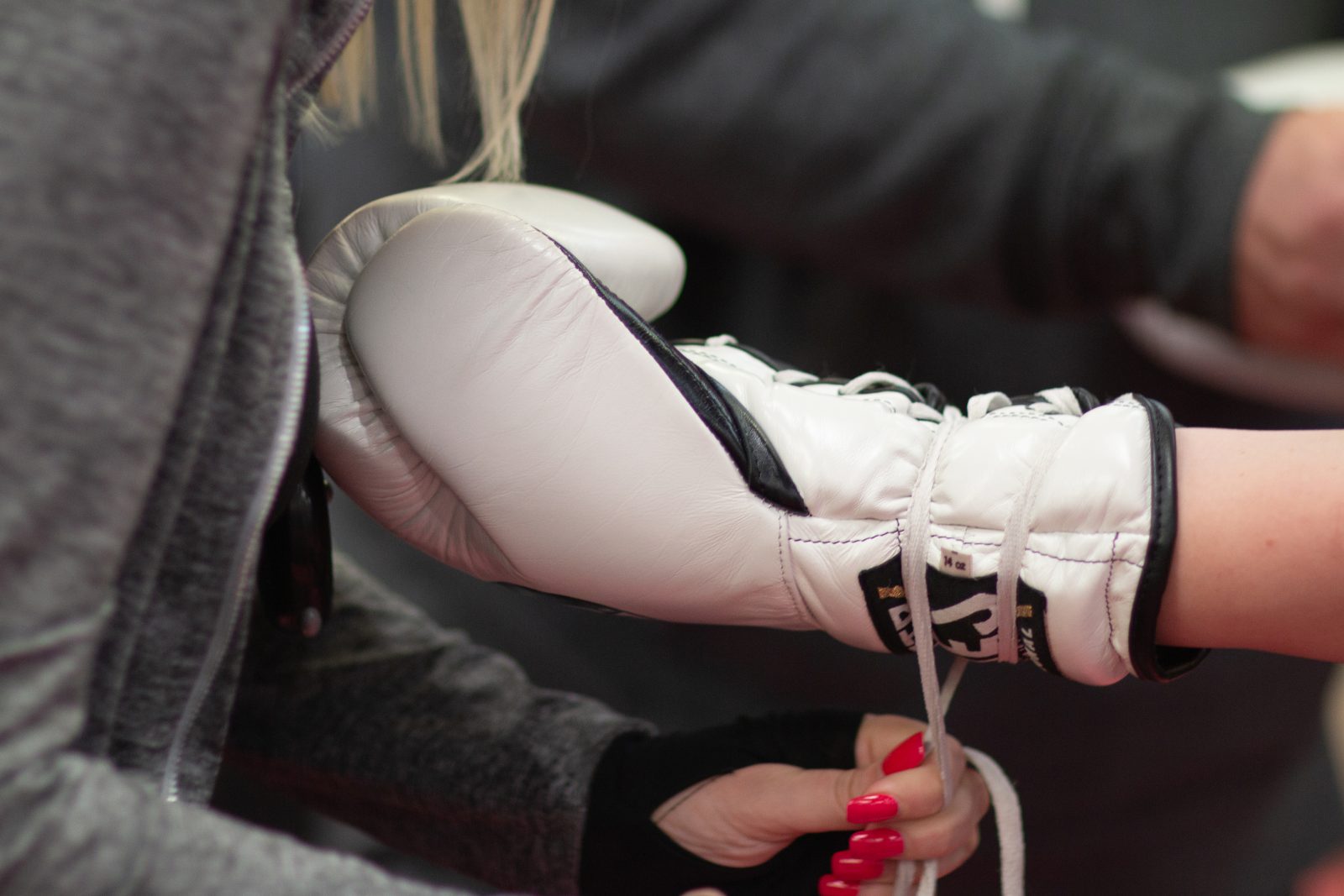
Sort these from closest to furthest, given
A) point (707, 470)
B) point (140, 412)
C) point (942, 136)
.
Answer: point (140, 412) → point (707, 470) → point (942, 136)

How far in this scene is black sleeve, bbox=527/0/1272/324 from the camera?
0.76 m

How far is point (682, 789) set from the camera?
1.45 feet

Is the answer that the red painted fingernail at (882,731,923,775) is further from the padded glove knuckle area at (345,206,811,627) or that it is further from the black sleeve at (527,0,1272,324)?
the black sleeve at (527,0,1272,324)

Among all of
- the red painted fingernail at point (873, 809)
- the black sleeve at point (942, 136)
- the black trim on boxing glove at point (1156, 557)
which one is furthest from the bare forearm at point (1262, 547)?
the black sleeve at point (942, 136)

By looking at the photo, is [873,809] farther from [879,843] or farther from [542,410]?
[542,410]

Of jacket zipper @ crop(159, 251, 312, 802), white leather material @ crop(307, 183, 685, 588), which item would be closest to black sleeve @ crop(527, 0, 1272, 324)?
white leather material @ crop(307, 183, 685, 588)

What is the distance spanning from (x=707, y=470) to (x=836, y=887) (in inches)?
6.5

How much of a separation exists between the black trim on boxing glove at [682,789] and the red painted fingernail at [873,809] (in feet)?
0.10

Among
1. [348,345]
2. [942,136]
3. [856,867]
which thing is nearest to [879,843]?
[856,867]

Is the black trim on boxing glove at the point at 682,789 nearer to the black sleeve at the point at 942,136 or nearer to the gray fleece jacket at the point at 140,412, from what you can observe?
the gray fleece jacket at the point at 140,412

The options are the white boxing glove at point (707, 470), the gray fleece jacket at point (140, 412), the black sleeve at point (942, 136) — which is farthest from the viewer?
the black sleeve at point (942, 136)

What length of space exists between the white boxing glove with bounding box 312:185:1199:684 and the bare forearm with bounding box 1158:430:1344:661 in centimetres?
1

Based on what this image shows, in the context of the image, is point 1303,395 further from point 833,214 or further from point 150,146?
point 150,146

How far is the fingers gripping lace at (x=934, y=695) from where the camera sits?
373mm
